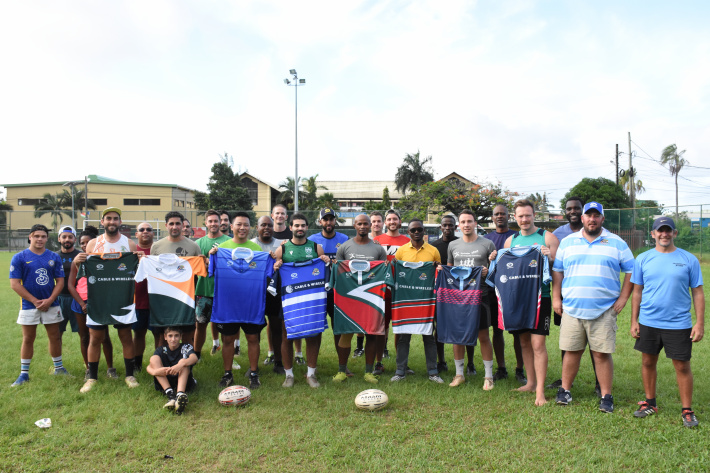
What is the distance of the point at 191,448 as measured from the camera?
422 centimetres

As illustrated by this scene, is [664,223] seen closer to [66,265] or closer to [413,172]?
[66,265]

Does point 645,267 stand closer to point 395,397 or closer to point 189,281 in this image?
point 395,397

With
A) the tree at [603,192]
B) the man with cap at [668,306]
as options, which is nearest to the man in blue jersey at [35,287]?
the man with cap at [668,306]

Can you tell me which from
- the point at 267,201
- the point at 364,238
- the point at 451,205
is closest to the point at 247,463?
the point at 364,238

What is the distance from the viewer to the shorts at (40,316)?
19.3 ft

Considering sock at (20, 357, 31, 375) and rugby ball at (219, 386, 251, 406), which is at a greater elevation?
sock at (20, 357, 31, 375)

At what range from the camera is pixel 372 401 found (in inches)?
198

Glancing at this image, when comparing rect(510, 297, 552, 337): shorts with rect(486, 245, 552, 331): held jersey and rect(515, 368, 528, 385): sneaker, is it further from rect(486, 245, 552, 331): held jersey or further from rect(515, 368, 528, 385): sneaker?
rect(515, 368, 528, 385): sneaker

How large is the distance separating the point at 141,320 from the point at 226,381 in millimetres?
1526

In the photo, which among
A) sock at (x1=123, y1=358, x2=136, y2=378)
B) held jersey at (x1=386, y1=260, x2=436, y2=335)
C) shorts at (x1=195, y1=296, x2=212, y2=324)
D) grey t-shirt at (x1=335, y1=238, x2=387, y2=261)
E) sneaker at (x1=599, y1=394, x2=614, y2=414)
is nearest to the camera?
sneaker at (x1=599, y1=394, x2=614, y2=414)

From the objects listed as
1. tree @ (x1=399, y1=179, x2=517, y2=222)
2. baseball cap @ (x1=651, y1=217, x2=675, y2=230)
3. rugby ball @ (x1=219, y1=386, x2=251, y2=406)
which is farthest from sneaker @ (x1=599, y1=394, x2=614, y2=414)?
tree @ (x1=399, y1=179, x2=517, y2=222)

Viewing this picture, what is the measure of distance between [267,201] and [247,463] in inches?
1934

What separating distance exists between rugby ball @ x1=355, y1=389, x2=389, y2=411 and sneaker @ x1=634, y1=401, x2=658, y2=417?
2716 millimetres

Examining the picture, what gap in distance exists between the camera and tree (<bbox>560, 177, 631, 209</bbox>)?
1619 inches
